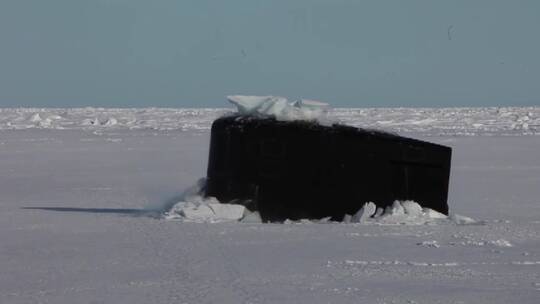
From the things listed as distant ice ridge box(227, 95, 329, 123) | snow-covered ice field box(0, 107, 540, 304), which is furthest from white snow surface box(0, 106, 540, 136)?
distant ice ridge box(227, 95, 329, 123)

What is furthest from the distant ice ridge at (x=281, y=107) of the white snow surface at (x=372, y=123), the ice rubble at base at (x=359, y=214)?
the white snow surface at (x=372, y=123)

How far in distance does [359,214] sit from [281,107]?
1196 mm

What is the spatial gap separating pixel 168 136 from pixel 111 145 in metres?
6.67

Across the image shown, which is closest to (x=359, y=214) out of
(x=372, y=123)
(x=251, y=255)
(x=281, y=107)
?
(x=281, y=107)

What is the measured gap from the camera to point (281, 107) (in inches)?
408

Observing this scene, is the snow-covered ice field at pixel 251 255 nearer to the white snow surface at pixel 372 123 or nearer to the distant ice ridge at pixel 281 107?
the distant ice ridge at pixel 281 107

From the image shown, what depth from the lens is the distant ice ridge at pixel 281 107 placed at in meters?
10.3

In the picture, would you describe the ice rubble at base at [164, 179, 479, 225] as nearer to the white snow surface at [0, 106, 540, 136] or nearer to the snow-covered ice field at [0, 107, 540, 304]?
the snow-covered ice field at [0, 107, 540, 304]

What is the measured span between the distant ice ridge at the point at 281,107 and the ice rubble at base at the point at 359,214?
0.88 meters

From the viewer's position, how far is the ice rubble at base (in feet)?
32.4

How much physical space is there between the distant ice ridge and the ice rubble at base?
2.90 ft

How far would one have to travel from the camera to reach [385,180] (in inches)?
400

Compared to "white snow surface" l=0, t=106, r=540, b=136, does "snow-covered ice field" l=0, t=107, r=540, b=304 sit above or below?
above

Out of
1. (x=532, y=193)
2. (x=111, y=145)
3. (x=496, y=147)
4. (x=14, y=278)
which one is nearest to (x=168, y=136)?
(x=111, y=145)
